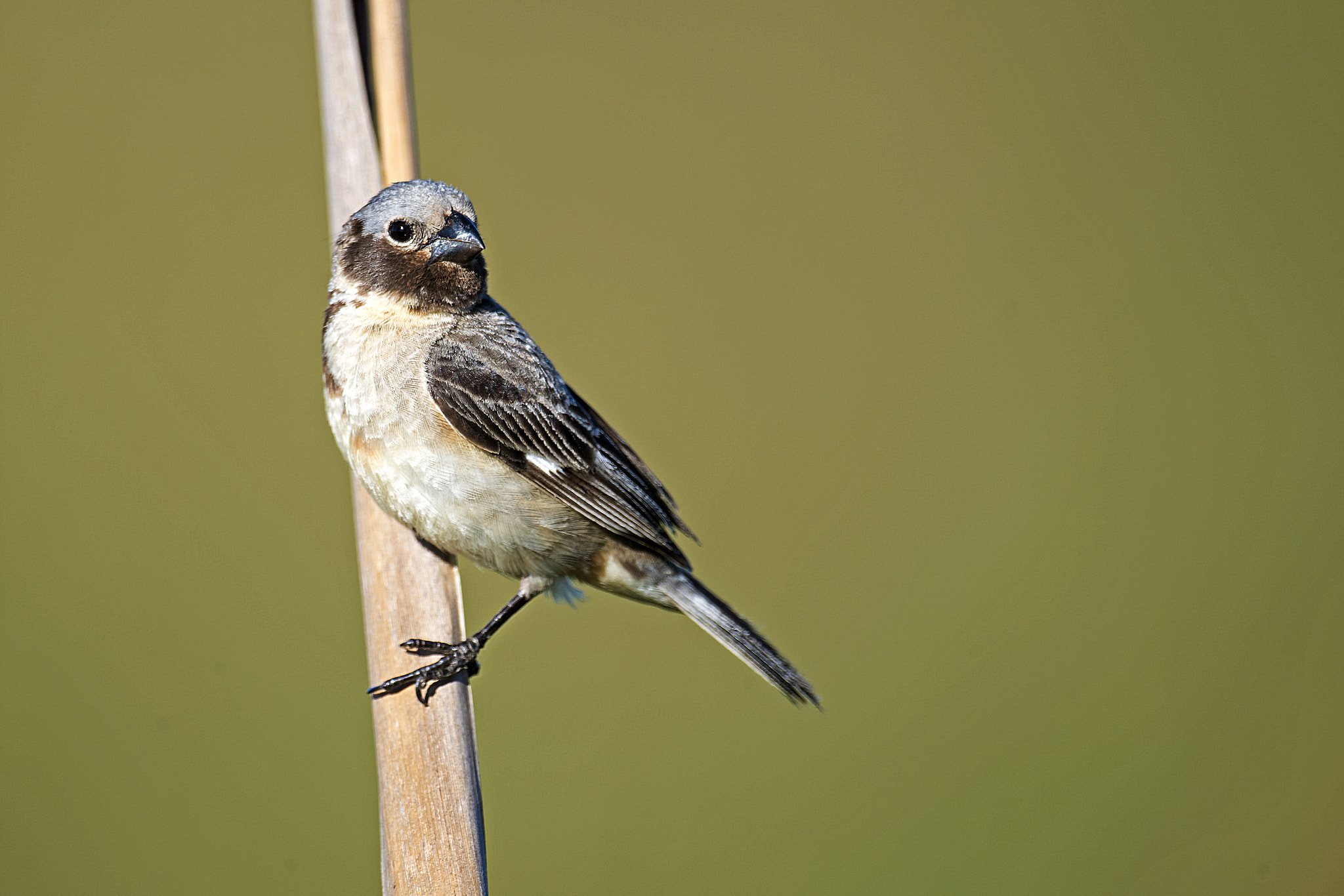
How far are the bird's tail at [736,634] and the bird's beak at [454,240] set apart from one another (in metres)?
1.39

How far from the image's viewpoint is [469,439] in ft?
11.8

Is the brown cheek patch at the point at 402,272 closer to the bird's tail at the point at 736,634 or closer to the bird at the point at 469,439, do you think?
the bird at the point at 469,439

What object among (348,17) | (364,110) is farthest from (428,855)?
(348,17)

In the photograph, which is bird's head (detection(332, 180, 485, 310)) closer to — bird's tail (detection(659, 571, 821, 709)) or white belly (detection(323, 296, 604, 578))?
white belly (detection(323, 296, 604, 578))

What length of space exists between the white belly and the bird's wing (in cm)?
5

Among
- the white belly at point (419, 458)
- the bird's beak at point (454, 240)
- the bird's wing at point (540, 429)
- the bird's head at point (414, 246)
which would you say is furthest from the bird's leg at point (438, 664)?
the bird's beak at point (454, 240)

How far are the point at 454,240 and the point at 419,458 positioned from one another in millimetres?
728

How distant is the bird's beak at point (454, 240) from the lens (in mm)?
3566

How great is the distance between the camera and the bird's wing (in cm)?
361

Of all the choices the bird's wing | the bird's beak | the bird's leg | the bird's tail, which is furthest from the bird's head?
the bird's tail

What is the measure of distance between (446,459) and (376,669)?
698 millimetres

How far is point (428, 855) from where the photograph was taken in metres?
2.69

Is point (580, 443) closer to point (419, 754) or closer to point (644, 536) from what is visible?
point (644, 536)

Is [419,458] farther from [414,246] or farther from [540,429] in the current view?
[414,246]
